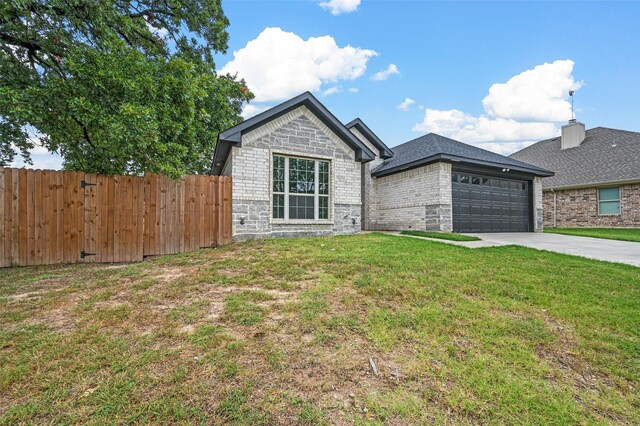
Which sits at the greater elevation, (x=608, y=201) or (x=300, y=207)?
A: (x=608, y=201)

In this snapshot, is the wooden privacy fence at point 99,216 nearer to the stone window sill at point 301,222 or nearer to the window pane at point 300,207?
the stone window sill at point 301,222

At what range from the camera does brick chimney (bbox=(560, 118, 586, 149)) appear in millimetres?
19672

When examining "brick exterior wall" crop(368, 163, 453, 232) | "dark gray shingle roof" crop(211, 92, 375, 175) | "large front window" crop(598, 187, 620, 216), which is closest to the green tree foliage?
"dark gray shingle roof" crop(211, 92, 375, 175)

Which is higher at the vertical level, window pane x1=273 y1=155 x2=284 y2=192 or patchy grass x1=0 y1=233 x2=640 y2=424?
window pane x1=273 y1=155 x2=284 y2=192

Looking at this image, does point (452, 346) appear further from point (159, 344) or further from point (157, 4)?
point (157, 4)

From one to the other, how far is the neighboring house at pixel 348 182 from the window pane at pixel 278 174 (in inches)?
1.2

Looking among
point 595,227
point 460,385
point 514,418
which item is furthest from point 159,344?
point 595,227

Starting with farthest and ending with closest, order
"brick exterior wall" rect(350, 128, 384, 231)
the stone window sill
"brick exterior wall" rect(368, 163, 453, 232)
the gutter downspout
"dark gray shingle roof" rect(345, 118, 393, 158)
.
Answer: the gutter downspout → "brick exterior wall" rect(350, 128, 384, 231) → "dark gray shingle roof" rect(345, 118, 393, 158) → "brick exterior wall" rect(368, 163, 453, 232) → the stone window sill

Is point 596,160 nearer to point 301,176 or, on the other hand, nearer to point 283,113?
point 301,176

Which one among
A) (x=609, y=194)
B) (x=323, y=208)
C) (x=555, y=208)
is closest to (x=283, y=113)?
(x=323, y=208)

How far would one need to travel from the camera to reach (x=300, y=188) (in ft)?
31.1

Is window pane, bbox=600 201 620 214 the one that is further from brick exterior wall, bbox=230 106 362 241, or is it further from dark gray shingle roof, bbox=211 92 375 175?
brick exterior wall, bbox=230 106 362 241

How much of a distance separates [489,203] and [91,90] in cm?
1390

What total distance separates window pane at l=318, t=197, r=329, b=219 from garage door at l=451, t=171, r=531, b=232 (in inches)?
210
